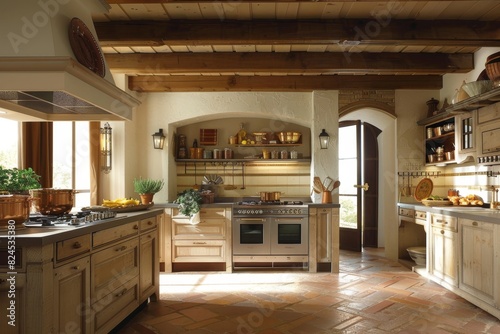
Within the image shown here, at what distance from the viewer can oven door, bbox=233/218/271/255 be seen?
508 centimetres

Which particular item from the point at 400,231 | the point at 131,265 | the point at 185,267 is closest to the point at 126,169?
the point at 185,267

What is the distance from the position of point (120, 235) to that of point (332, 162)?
140 inches

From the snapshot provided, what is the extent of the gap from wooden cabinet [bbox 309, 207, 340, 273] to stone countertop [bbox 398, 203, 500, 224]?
1076 millimetres

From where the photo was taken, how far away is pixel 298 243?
508 centimetres

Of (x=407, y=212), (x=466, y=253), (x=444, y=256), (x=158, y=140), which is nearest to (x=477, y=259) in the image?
(x=466, y=253)

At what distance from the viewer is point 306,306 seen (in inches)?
143

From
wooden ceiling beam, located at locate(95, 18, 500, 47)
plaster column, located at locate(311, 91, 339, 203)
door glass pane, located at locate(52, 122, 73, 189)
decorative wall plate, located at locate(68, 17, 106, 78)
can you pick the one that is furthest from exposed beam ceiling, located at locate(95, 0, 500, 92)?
door glass pane, located at locate(52, 122, 73, 189)

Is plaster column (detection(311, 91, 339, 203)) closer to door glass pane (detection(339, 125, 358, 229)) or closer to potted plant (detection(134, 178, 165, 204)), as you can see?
door glass pane (detection(339, 125, 358, 229))

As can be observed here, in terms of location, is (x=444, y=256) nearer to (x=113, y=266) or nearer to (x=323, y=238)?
(x=323, y=238)

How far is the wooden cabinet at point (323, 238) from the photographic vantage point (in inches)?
199

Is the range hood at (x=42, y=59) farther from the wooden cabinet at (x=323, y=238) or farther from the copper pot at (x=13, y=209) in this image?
the wooden cabinet at (x=323, y=238)

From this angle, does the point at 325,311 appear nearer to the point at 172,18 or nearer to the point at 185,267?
the point at 185,267

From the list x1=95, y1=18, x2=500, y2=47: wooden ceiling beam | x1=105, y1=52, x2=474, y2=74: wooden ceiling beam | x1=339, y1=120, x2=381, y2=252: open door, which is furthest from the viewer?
x1=339, y1=120, x2=381, y2=252: open door

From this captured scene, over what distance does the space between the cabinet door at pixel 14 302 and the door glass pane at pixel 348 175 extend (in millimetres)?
5634
